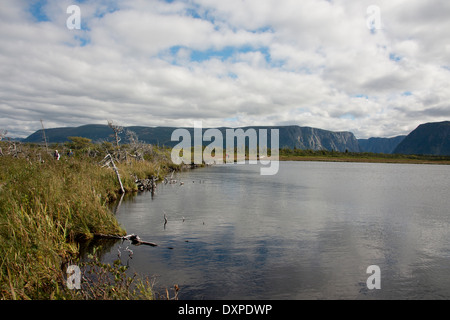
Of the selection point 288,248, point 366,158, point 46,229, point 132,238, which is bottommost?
point 288,248

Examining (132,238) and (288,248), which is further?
(132,238)

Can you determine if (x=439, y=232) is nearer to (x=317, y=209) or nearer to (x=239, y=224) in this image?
(x=317, y=209)

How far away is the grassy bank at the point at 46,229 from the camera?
7.34 metres

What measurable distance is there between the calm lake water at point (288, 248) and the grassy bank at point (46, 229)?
1821mm

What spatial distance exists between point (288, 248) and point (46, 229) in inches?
398

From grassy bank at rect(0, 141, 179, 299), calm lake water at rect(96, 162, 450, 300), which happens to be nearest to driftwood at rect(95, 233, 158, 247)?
grassy bank at rect(0, 141, 179, 299)

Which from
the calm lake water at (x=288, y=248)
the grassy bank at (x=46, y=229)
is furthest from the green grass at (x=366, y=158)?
the grassy bank at (x=46, y=229)

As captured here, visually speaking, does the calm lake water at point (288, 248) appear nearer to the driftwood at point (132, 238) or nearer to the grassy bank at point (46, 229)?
the driftwood at point (132, 238)

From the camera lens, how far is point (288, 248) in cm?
1339

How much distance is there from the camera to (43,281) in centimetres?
787

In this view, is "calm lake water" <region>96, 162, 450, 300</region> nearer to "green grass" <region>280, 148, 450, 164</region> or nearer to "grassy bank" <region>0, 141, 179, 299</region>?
"grassy bank" <region>0, 141, 179, 299</region>

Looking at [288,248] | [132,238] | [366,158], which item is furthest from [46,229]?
[366,158]

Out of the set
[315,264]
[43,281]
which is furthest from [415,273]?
[43,281]

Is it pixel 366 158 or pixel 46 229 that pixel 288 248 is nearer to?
pixel 46 229
